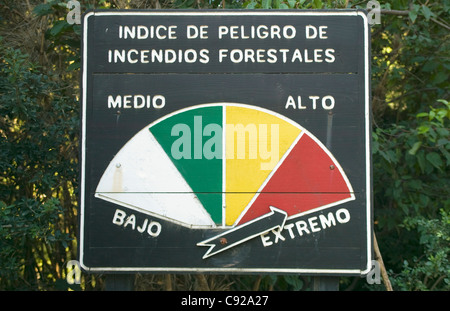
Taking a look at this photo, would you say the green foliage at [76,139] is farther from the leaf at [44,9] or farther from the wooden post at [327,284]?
the wooden post at [327,284]

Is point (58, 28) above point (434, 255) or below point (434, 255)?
above

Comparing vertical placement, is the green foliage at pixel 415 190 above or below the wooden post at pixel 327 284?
above

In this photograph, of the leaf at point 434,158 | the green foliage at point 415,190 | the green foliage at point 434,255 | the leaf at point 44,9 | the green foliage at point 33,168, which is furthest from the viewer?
the leaf at point 434,158

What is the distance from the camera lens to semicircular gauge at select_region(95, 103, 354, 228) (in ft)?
10.00

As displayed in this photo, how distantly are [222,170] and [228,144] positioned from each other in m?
0.15

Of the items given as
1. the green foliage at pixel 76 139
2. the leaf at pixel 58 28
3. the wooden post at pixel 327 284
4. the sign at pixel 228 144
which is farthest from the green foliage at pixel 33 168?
the wooden post at pixel 327 284

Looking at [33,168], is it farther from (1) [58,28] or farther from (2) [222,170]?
(2) [222,170]

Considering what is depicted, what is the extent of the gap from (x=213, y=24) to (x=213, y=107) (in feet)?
1.58

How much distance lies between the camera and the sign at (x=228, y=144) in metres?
3.03

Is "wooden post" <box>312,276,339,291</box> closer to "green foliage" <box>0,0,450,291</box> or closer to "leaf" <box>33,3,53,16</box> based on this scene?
"green foliage" <box>0,0,450,291</box>

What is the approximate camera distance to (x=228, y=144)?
310cm

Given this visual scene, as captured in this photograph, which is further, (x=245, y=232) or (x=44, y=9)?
(x=44, y=9)

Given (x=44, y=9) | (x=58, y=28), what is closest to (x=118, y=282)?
(x=58, y=28)

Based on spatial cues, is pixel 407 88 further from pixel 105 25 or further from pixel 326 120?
pixel 105 25
